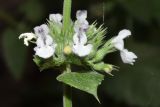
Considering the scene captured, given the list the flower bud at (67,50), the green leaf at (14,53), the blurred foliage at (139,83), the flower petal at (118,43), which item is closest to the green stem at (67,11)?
the flower bud at (67,50)

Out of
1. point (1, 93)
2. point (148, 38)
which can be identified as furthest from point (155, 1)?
point (1, 93)

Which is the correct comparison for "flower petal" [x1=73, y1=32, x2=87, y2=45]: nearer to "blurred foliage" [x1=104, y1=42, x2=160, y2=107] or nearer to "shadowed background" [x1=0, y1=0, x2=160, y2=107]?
"shadowed background" [x1=0, y1=0, x2=160, y2=107]

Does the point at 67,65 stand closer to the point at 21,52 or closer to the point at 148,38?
the point at 21,52

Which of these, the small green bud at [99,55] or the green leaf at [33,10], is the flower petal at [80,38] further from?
the green leaf at [33,10]

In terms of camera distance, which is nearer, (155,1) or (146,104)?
(146,104)

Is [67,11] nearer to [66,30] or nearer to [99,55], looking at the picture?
[66,30]

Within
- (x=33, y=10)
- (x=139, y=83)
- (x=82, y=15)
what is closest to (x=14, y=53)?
(x=33, y=10)
